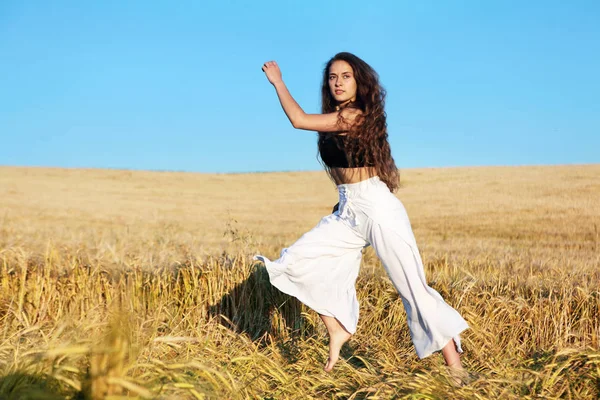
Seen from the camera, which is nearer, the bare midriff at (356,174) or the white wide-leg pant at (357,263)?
the white wide-leg pant at (357,263)

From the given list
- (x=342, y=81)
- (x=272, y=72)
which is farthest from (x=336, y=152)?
(x=272, y=72)

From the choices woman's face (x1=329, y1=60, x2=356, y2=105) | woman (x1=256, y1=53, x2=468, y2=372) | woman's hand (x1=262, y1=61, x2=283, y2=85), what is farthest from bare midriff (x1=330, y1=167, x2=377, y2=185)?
woman's hand (x1=262, y1=61, x2=283, y2=85)

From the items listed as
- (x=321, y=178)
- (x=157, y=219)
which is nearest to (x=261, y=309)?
(x=157, y=219)

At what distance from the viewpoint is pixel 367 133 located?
12.4 feet

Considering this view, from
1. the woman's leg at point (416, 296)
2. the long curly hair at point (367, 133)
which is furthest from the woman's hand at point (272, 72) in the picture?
the woman's leg at point (416, 296)

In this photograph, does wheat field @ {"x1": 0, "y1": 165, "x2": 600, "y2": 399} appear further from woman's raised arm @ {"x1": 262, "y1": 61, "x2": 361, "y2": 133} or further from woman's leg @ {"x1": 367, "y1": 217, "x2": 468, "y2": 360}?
woman's raised arm @ {"x1": 262, "y1": 61, "x2": 361, "y2": 133}

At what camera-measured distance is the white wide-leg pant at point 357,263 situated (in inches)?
148

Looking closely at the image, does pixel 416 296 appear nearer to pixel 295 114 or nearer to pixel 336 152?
pixel 336 152

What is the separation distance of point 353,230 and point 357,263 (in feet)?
1.17

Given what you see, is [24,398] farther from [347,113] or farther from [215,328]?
[215,328]

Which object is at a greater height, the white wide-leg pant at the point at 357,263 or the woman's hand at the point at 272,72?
the woman's hand at the point at 272,72

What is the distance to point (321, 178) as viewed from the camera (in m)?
40.0

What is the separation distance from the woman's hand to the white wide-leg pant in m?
0.84

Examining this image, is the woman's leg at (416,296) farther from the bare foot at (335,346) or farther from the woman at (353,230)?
the bare foot at (335,346)
